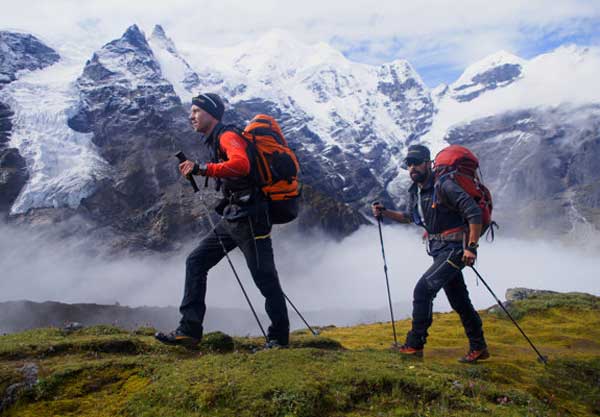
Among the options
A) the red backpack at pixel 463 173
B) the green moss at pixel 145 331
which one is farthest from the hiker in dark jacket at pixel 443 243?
the green moss at pixel 145 331

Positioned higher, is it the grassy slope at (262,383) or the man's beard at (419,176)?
the man's beard at (419,176)

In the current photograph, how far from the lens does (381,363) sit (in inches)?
310

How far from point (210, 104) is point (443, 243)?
511 cm

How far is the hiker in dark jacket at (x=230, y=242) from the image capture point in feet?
27.8

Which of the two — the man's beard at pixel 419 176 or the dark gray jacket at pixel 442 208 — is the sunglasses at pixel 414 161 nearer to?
the man's beard at pixel 419 176

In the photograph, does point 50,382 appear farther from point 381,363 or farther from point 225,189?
point 381,363

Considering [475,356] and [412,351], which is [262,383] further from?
[475,356]

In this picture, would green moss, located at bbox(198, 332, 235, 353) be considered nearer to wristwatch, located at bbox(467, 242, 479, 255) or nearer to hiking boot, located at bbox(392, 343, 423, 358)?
hiking boot, located at bbox(392, 343, 423, 358)

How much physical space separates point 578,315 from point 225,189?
57.5 ft

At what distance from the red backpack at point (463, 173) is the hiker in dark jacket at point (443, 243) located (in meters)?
0.22

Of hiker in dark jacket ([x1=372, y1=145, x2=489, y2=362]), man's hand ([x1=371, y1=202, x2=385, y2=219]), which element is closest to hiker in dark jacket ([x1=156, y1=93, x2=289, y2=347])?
hiker in dark jacket ([x1=372, y1=145, x2=489, y2=362])

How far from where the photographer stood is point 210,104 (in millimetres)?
8727

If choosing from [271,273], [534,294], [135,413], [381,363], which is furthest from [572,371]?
[534,294]

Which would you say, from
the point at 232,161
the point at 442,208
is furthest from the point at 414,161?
the point at 232,161
